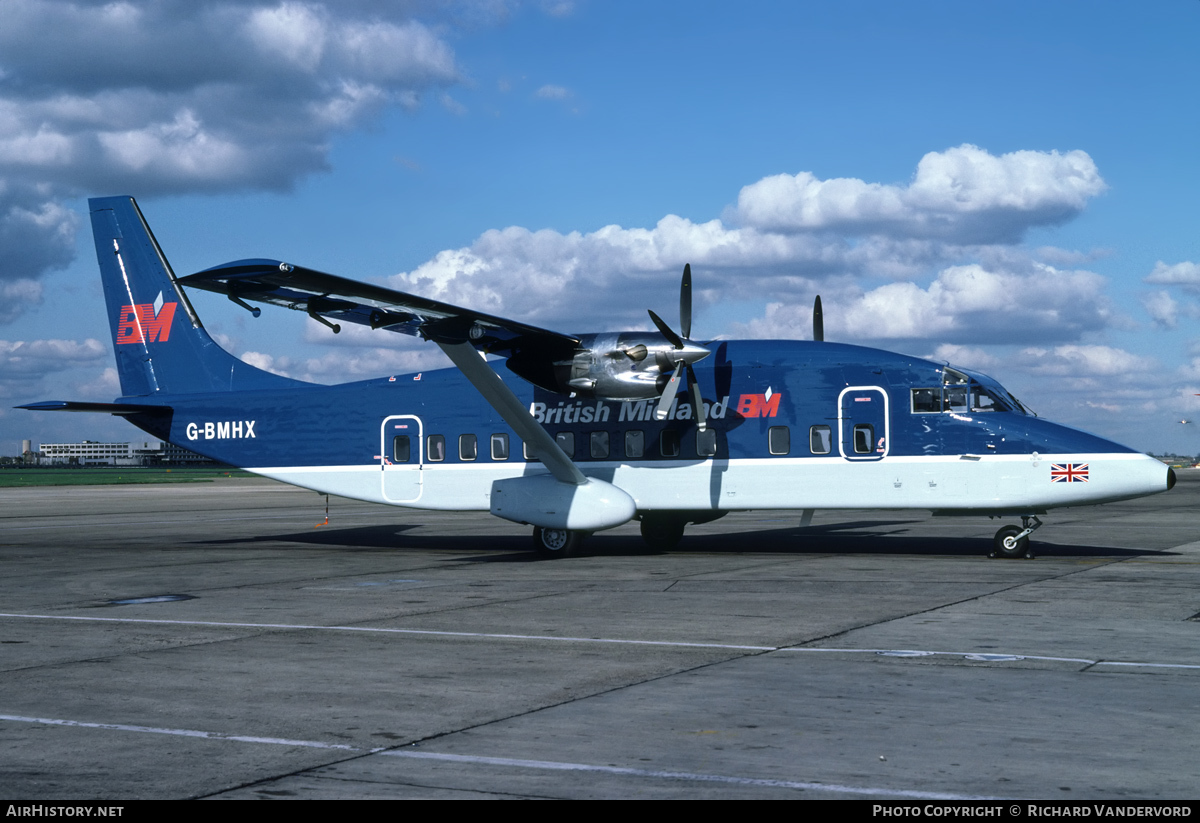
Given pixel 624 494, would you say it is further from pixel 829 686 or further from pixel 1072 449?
pixel 829 686

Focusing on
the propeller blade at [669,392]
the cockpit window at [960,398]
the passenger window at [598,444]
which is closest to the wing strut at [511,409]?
the passenger window at [598,444]

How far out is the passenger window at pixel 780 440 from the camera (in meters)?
21.5

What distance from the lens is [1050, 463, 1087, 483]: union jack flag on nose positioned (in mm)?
19453

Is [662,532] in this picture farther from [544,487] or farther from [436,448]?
[436,448]

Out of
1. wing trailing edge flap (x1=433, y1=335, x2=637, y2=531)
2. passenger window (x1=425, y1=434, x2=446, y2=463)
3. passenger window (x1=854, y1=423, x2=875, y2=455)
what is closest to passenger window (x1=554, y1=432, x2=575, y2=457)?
wing trailing edge flap (x1=433, y1=335, x2=637, y2=531)

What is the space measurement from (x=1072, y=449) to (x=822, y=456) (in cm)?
452

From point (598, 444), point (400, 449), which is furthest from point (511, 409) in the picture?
point (400, 449)

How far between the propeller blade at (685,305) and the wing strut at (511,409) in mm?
3512

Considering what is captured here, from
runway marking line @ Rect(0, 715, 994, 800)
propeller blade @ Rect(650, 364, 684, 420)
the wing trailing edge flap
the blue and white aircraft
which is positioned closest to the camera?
runway marking line @ Rect(0, 715, 994, 800)

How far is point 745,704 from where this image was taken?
8.33 metres

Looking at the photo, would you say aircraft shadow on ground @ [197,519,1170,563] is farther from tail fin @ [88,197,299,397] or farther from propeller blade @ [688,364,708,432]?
tail fin @ [88,197,299,397]

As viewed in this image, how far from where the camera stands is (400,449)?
24984 mm

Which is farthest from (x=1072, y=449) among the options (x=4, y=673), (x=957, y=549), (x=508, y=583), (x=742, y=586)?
(x=4, y=673)

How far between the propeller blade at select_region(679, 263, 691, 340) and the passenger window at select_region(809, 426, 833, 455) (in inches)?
124
